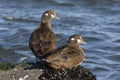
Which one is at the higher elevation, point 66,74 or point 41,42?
point 41,42

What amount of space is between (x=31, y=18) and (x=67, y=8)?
1.97 m

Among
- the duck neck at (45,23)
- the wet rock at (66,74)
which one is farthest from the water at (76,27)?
the wet rock at (66,74)

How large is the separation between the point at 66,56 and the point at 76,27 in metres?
9.32

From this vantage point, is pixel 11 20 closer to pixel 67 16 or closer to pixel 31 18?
pixel 31 18

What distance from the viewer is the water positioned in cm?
1595

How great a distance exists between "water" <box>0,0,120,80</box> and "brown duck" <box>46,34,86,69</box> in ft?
13.8

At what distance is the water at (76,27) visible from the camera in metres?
15.9

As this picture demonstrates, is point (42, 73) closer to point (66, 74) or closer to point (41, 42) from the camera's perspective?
point (66, 74)

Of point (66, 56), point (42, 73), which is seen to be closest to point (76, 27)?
point (66, 56)

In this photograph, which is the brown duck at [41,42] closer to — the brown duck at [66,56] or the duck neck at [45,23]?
the duck neck at [45,23]

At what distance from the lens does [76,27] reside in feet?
62.3

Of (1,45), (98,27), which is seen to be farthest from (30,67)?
(98,27)

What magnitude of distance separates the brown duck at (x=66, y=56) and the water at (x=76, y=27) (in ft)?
13.8

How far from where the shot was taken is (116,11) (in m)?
20.9
